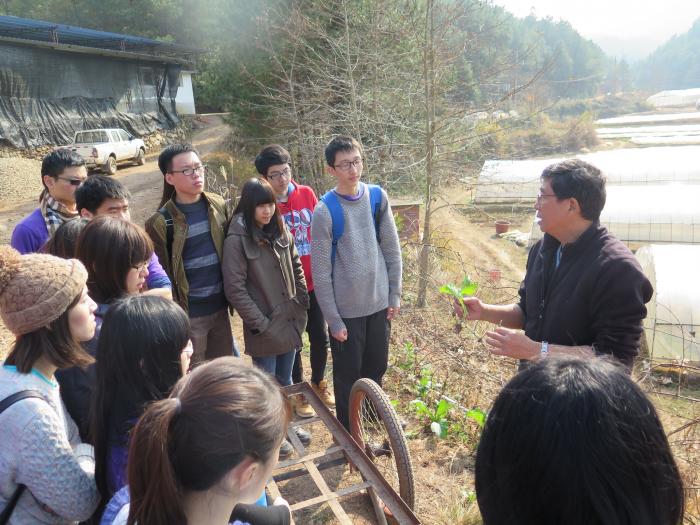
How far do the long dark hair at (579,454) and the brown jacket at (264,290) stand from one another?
2.23 meters

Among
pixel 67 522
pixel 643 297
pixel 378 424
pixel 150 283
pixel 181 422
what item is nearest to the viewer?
pixel 181 422

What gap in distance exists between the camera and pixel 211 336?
3188 mm

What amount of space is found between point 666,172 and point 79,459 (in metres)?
18.8

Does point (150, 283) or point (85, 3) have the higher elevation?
point (85, 3)

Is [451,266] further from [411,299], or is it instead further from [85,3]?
[85,3]

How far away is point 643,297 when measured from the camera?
76.4 inches

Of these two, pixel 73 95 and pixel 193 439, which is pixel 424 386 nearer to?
pixel 193 439

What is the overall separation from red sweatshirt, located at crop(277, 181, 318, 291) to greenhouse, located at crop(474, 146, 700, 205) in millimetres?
13033

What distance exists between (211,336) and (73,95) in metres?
20.3

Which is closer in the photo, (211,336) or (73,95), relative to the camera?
(211,336)

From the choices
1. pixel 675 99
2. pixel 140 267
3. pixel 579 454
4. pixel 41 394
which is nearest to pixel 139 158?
pixel 140 267

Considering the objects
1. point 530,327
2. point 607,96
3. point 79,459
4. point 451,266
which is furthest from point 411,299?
point 607,96

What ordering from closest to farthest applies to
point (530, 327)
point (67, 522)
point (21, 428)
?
point (21, 428)
point (67, 522)
point (530, 327)

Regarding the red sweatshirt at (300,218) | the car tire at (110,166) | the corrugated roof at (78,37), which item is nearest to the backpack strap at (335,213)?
the red sweatshirt at (300,218)
